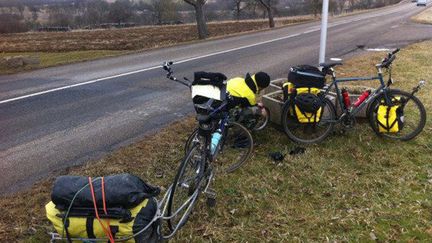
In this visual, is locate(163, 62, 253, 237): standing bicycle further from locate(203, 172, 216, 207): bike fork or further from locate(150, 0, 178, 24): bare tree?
locate(150, 0, 178, 24): bare tree

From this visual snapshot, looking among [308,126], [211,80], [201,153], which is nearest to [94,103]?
[308,126]

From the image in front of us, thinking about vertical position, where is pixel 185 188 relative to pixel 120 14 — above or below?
below

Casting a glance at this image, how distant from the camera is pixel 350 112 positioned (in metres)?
5.74

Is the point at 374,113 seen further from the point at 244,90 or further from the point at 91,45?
the point at 91,45

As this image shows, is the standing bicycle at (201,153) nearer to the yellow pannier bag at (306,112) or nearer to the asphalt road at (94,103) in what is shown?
the yellow pannier bag at (306,112)

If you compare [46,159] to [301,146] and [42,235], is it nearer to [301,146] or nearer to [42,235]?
[42,235]

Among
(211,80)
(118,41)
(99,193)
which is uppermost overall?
(211,80)

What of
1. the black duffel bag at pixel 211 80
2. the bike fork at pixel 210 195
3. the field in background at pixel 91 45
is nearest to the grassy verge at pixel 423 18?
the field in background at pixel 91 45

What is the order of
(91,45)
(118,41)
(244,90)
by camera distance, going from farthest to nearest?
(118,41) → (91,45) → (244,90)

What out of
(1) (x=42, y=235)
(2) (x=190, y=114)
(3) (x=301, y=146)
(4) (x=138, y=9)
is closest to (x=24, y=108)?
(2) (x=190, y=114)

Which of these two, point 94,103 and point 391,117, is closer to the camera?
point 391,117

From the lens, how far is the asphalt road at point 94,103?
5.90 metres

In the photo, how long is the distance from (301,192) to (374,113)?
6.70ft

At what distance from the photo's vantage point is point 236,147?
521cm
